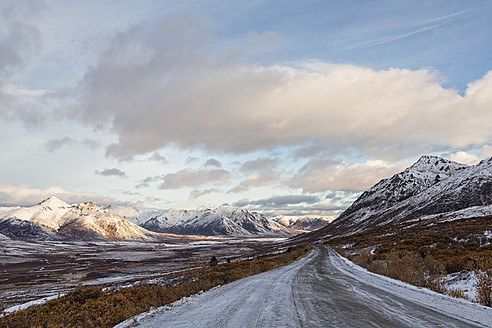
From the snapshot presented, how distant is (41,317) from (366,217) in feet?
579

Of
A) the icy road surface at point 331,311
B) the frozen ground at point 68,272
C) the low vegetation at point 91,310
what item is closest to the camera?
the icy road surface at point 331,311

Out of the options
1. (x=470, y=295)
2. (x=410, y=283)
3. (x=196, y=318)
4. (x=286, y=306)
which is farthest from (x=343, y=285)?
(x=196, y=318)

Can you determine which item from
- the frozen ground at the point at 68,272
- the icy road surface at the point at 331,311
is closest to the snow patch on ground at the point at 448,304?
the icy road surface at the point at 331,311

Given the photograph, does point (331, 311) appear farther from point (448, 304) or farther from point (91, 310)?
point (91, 310)

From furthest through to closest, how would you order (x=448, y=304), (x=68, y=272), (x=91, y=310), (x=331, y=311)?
(x=68, y=272), (x=91, y=310), (x=448, y=304), (x=331, y=311)

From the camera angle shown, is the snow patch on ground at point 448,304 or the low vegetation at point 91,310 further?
the low vegetation at point 91,310

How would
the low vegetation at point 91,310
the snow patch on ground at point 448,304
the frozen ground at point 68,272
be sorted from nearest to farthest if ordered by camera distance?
the snow patch on ground at point 448,304 < the low vegetation at point 91,310 < the frozen ground at point 68,272

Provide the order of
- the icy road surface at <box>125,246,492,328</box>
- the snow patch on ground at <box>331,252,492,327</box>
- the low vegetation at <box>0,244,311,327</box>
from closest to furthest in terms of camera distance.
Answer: the icy road surface at <box>125,246,492,328</box> < the snow patch on ground at <box>331,252,492,327</box> < the low vegetation at <box>0,244,311,327</box>

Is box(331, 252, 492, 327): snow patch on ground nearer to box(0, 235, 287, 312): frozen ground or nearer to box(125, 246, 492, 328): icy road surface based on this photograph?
box(125, 246, 492, 328): icy road surface

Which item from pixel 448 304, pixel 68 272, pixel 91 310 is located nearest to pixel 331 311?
pixel 448 304

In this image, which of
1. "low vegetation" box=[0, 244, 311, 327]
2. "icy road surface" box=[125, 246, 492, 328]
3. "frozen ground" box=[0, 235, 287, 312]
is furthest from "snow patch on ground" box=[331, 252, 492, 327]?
"frozen ground" box=[0, 235, 287, 312]

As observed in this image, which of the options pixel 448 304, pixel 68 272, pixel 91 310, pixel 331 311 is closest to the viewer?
pixel 331 311

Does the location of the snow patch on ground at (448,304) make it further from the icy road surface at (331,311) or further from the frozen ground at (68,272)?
the frozen ground at (68,272)

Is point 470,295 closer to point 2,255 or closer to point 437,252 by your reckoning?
point 437,252
